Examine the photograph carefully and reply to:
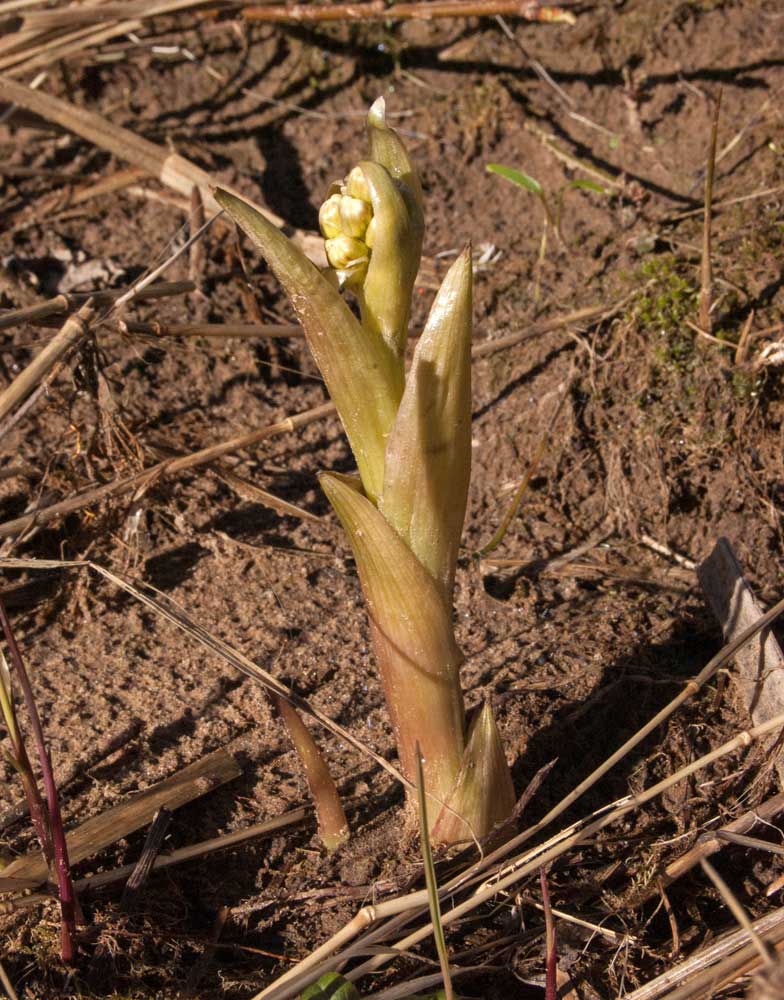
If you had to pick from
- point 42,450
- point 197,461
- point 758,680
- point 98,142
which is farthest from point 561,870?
point 98,142

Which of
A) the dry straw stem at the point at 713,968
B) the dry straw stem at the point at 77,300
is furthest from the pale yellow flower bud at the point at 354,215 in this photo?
the dry straw stem at the point at 713,968

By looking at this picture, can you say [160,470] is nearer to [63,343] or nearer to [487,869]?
[63,343]

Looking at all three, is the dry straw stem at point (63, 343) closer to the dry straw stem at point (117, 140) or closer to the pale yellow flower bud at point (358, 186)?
the pale yellow flower bud at point (358, 186)

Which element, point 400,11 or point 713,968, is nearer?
point 713,968

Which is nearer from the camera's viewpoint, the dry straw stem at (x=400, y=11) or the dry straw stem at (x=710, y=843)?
the dry straw stem at (x=710, y=843)

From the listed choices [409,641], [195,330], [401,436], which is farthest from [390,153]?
[195,330]
